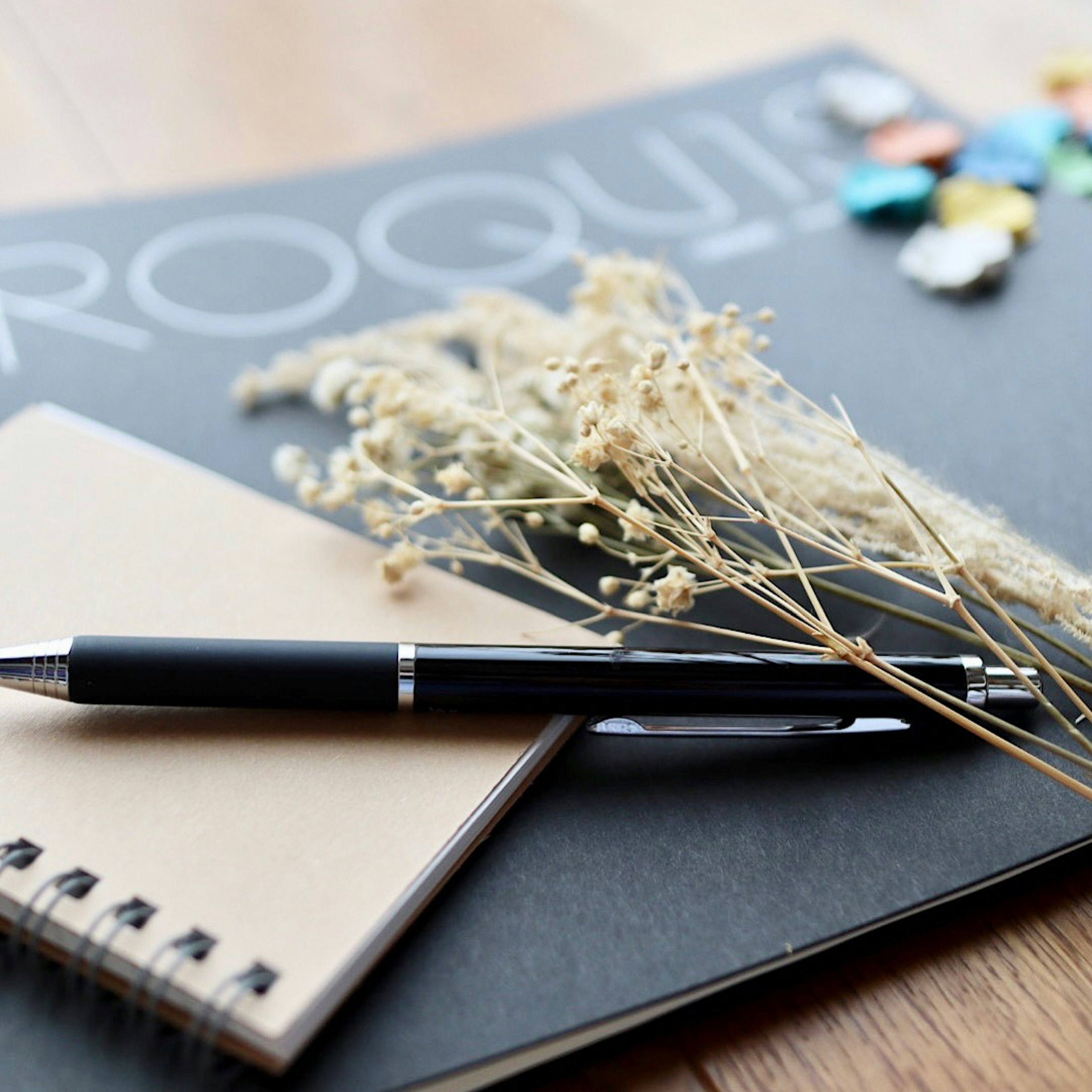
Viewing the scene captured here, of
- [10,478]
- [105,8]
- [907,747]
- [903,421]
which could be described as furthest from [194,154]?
[907,747]

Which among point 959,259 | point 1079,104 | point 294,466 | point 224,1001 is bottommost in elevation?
point 224,1001

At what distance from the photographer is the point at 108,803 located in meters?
0.41

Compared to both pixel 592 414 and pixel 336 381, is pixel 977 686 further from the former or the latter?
pixel 336 381

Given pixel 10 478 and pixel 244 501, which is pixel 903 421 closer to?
pixel 244 501

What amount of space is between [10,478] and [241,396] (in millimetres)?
125

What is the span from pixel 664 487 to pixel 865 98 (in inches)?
20.7

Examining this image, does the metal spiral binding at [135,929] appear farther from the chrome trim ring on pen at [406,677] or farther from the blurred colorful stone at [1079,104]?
the blurred colorful stone at [1079,104]

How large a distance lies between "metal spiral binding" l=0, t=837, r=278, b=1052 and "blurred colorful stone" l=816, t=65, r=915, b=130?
2.27 ft

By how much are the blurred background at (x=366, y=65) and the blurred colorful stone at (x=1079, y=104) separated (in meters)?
0.03

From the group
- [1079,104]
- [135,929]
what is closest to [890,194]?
[1079,104]

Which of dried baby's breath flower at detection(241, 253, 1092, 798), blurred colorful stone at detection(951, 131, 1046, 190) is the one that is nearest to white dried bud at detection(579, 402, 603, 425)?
dried baby's breath flower at detection(241, 253, 1092, 798)

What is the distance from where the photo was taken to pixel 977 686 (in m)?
0.45

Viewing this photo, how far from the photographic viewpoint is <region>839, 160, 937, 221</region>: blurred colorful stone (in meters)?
0.73

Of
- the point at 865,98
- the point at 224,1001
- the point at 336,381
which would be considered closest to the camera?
the point at 224,1001
